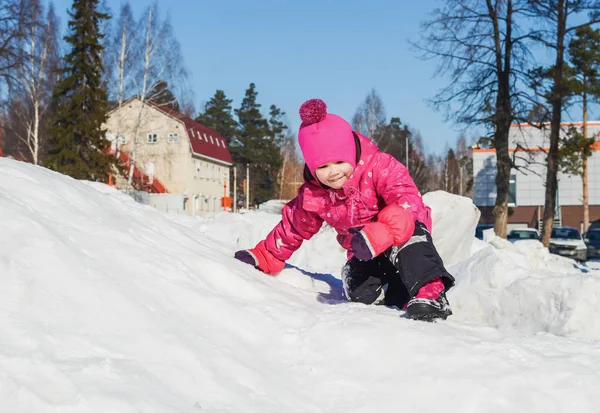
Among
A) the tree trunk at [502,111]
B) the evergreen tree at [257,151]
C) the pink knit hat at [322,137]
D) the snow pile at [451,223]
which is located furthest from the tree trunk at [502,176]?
the evergreen tree at [257,151]

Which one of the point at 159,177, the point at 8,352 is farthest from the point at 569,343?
the point at 159,177

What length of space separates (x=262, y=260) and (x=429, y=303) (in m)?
1.11

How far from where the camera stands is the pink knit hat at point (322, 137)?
3314mm

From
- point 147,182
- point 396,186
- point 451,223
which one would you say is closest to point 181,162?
point 147,182

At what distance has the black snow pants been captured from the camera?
121 inches

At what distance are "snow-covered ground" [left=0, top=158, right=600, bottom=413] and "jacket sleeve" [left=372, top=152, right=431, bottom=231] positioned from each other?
0.58 m

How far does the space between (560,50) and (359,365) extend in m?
14.6

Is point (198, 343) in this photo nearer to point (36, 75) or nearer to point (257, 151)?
point (36, 75)

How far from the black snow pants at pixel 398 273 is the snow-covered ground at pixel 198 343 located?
224 millimetres

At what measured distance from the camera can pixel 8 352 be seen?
180 centimetres

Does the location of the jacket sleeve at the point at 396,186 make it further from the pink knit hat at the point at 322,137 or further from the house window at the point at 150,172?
the house window at the point at 150,172

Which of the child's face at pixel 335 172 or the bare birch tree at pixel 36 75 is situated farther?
the bare birch tree at pixel 36 75

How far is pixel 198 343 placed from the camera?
2213mm

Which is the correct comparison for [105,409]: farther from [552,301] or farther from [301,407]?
[552,301]
